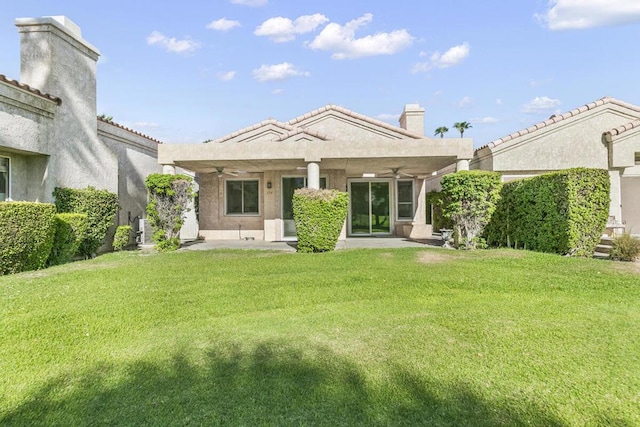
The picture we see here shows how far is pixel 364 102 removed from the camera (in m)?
27.4

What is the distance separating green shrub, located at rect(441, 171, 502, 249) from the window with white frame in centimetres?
699

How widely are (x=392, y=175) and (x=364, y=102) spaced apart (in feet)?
32.9

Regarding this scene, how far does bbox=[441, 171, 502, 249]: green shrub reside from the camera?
12422 mm

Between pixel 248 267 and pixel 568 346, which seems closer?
pixel 568 346

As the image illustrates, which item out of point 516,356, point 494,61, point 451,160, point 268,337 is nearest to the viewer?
point 516,356

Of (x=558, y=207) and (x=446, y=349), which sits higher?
(x=558, y=207)

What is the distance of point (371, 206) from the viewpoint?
20094 mm

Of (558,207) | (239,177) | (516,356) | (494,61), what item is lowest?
(516,356)

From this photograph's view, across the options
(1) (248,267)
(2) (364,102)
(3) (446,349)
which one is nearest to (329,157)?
(1) (248,267)

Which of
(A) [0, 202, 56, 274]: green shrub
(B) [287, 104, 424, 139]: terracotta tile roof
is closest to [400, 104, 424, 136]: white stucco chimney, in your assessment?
(B) [287, 104, 424, 139]: terracotta tile roof

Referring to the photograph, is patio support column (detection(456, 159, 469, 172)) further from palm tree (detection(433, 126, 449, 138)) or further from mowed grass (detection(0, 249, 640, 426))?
palm tree (detection(433, 126, 449, 138))

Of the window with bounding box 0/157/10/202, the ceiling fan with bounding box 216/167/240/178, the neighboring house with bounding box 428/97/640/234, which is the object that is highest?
the neighboring house with bounding box 428/97/640/234

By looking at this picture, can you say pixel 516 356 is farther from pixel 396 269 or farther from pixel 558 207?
pixel 558 207

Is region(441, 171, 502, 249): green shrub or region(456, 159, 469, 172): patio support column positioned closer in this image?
region(441, 171, 502, 249): green shrub
